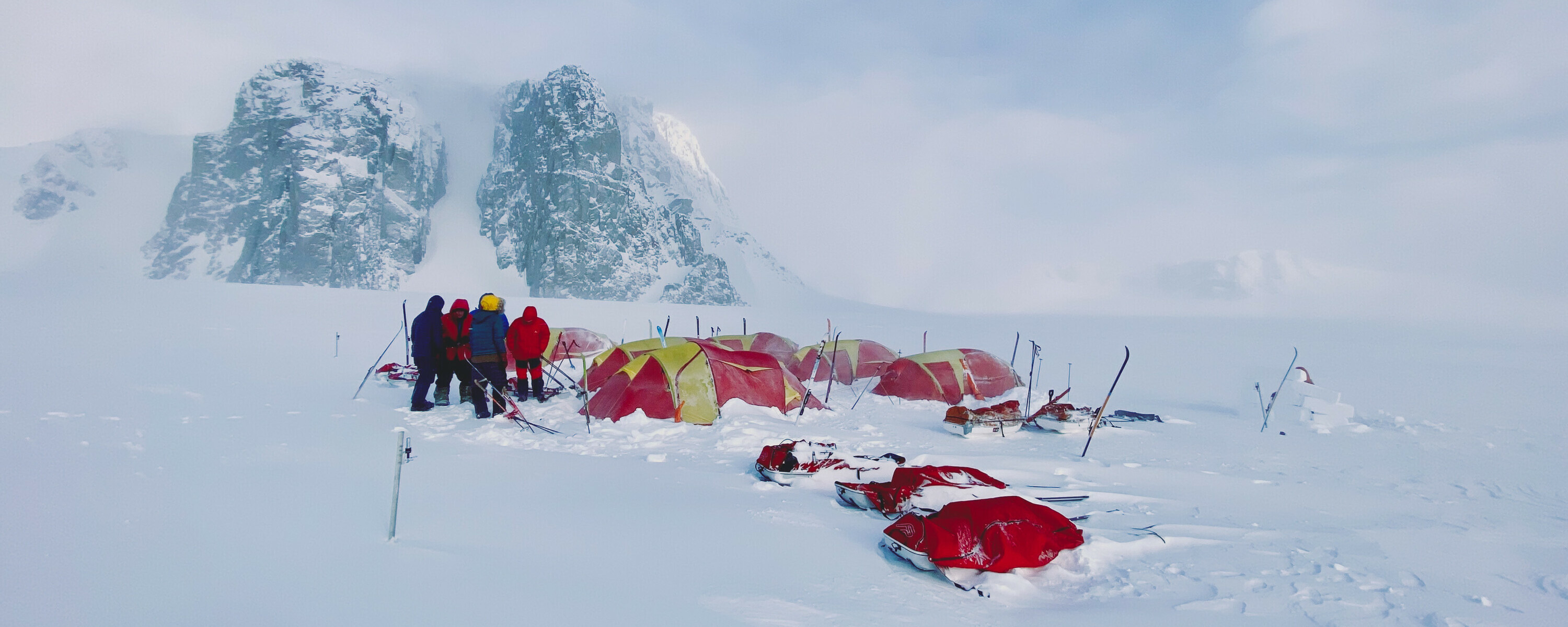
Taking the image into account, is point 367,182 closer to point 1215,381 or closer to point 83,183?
point 83,183

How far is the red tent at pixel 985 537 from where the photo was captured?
11.5ft

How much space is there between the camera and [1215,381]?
1883 cm

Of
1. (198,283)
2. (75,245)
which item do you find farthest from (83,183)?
(198,283)

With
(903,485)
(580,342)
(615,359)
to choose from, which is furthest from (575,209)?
(903,485)

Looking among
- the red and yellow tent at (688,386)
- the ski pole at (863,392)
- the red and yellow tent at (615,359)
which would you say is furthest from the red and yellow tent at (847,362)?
the red and yellow tent at (688,386)

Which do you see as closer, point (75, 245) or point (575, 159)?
point (75, 245)

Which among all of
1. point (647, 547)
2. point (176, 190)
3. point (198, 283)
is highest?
point (176, 190)

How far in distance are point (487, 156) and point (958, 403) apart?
154136 millimetres

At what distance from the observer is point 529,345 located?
884cm

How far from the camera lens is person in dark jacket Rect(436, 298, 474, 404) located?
8070mm

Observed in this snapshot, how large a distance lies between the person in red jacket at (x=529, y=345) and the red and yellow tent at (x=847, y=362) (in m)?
6.00

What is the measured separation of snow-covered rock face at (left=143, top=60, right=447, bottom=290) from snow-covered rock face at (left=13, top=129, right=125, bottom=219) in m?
28.3

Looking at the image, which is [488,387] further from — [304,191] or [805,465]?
[304,191]

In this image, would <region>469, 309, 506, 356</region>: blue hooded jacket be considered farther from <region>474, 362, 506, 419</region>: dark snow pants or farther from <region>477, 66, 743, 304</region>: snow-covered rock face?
<region>477, 66, 743, 304</region>: snow-covered rock face
